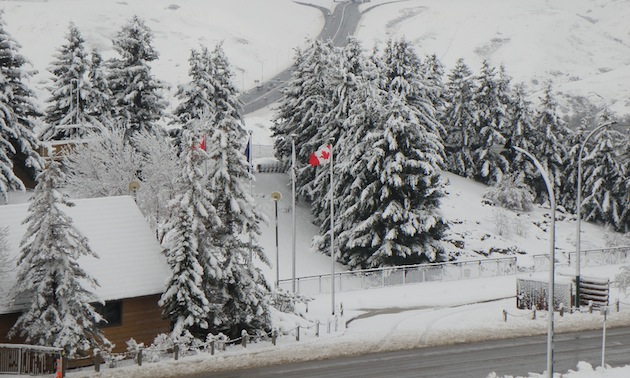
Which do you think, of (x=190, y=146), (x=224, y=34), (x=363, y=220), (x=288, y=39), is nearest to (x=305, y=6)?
(x=288, y=39)

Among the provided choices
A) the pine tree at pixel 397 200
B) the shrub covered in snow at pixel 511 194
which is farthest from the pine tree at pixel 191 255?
the shrub covered in snow at pixel 511 194

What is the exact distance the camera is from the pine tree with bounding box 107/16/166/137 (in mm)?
50438

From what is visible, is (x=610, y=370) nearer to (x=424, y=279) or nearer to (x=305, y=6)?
(x=424, y=279)

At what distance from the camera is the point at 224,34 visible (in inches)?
5837

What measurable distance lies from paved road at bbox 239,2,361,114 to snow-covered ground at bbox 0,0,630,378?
3.35 m

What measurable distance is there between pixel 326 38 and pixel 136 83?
108614 millimetres

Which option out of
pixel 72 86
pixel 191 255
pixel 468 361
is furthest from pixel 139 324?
pixel 72 86

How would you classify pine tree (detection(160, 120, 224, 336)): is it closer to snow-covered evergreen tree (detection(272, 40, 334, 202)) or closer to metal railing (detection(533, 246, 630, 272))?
snow-covered evergreen tree (detection(272, 40, 334, 202))

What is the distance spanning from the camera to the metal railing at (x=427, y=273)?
41406 mm

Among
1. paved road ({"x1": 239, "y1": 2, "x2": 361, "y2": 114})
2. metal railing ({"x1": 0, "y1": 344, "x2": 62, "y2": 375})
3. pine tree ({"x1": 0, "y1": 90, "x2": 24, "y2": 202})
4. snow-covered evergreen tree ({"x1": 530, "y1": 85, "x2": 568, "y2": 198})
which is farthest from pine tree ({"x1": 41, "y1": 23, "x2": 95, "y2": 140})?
snow-covered evergreen tree ({"x1": 530, "y1": 85, "x2": 568, "y2": 198})

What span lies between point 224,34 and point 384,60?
93.2 metres

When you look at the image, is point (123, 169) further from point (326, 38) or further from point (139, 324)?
point (326, 38)

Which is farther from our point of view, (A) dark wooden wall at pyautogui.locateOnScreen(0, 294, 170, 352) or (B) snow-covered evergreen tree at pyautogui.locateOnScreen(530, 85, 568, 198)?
(B) snow-covered evergreen tree at pyautogui.locateOnScreen(530, 85, 568, 198)

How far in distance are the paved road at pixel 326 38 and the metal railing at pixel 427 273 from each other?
4164cm
